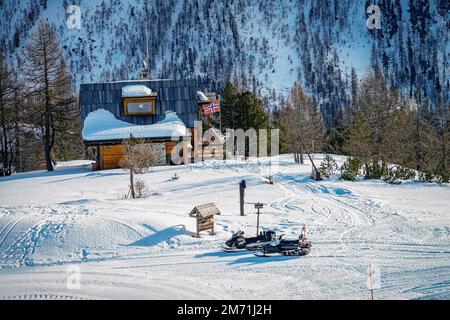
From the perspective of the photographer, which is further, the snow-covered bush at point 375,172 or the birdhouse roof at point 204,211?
the snow-covered bush at point 375,172

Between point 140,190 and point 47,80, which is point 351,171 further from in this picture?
point 47,80

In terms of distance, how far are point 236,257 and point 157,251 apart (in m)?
2.44

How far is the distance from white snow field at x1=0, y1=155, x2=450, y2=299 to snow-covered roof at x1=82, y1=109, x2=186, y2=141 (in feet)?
24.4

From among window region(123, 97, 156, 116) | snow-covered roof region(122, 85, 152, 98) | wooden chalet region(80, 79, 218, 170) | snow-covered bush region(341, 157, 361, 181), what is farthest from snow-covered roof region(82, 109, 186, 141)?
snow-covered bush region(341, 157, 361, 181)

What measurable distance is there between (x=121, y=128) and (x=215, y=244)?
1906 centimetres

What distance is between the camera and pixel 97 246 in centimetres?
1261

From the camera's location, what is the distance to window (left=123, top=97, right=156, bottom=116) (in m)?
31.0

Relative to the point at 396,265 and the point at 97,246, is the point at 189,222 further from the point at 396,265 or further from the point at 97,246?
the point at 396,265

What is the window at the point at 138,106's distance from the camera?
31.0 meters

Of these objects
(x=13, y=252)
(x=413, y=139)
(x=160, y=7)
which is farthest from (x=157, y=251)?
(x=160, y=7)

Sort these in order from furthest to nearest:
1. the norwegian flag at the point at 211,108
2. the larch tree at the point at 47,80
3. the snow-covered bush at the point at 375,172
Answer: the norwegian flag at the point at 211,108 → the larch tree at the point at 47,80 → the snow-covered bush at the point at 375,172

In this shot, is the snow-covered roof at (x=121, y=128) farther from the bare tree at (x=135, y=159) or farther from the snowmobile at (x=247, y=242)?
the snowmobile at (x=247, y=242)

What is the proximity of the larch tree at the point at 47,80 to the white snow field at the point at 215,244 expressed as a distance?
8571mm

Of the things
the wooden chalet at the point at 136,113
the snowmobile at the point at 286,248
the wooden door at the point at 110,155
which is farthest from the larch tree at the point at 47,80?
the snowmobile at the point at 286,248
